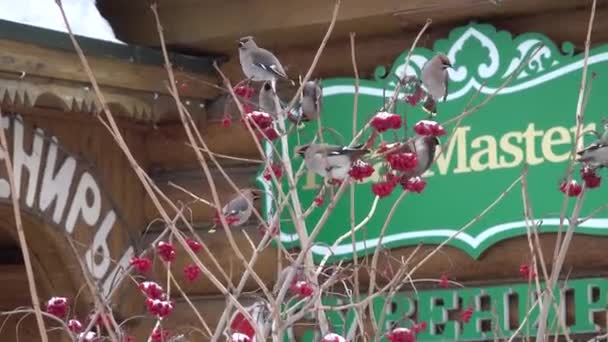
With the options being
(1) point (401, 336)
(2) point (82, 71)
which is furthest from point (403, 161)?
(2) point (82, 71)

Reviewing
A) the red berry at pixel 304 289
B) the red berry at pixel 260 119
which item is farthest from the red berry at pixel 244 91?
the red berry at pixel 304 289

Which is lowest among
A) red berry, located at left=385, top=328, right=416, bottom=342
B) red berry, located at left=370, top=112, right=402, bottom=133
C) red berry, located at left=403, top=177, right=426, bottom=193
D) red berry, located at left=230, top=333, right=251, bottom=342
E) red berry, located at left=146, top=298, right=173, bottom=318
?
red berry, located at left=230, top=333, right=251, bottom=342

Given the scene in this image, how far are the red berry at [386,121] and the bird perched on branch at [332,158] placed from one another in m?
0.06

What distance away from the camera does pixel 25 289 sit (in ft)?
21.6

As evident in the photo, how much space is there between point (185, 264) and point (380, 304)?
3.27 feet

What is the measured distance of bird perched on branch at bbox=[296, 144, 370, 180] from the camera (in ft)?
9.33

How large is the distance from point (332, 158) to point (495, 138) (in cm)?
250

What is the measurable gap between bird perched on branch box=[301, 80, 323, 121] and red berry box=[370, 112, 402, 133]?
1.54 ft

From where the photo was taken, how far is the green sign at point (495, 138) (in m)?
5.16

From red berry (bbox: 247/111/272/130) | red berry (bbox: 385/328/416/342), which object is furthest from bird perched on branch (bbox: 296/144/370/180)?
red berry (bbox: 385/328/416/342)

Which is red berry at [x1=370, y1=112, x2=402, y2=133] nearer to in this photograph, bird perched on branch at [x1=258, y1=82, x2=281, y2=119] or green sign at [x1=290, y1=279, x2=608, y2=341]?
bird perched on branch at [x1=258, y1=82, x2=281, y2=119]

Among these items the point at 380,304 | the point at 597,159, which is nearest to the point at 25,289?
the point at 380,304

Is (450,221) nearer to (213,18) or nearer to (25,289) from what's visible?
(213,18)

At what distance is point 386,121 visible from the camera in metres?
2.75
